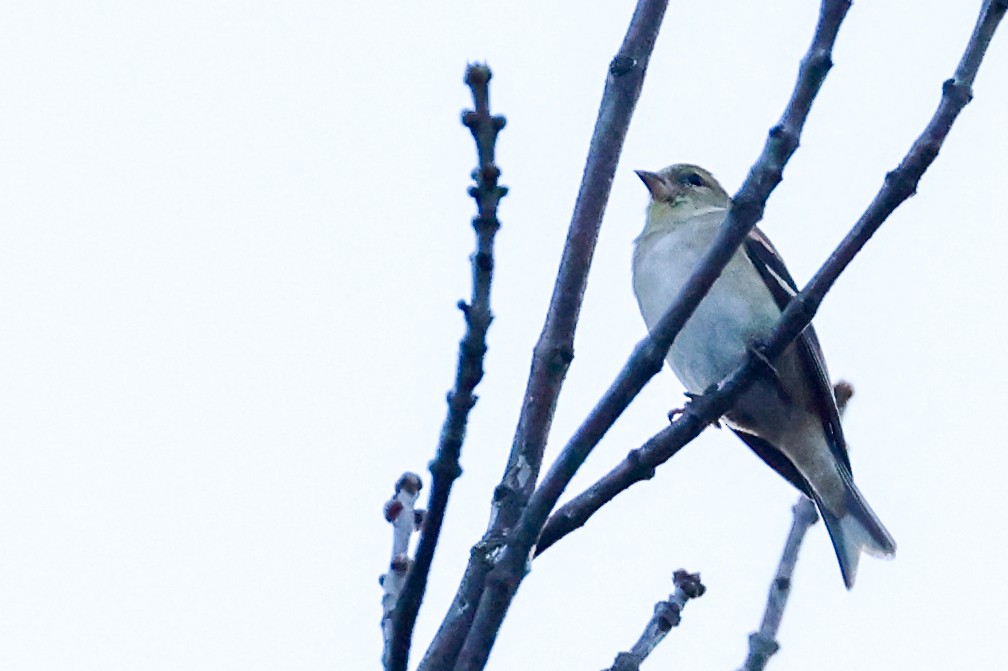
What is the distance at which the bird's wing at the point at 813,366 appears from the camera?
6473 mm

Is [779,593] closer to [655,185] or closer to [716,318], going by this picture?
[716,318]

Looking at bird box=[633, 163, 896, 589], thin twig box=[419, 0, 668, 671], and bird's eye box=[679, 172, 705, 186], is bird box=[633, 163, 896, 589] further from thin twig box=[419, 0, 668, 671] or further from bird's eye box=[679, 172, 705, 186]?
thin twig box=[419, 0, 668, 671]

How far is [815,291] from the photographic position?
3010 millimetres

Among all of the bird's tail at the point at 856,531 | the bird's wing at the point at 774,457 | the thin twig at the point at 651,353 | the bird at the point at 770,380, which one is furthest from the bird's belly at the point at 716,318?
the thin twig at the point at 651,353

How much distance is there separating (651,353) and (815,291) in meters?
0.52

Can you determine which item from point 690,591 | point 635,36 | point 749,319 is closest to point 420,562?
point 690,591

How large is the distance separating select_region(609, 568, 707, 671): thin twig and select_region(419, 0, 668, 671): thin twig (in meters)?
0.53

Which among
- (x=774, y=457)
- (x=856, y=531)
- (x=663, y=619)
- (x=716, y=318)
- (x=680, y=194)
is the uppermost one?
(x=680, y=194)

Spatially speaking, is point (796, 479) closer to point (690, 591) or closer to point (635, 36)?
point (690, 591)

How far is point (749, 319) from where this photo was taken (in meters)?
6.33

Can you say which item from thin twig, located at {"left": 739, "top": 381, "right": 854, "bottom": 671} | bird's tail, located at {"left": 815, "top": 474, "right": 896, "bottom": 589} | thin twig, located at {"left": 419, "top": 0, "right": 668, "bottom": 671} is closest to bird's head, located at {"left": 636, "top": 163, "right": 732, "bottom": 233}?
bird's tail, located at {"left": 815, "top": 474, "right": 896, "bottom": 589}

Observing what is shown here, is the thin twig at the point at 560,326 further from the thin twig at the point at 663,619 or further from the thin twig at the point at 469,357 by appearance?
the thin twig at the point at 663,619

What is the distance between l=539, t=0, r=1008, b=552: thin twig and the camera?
270cm

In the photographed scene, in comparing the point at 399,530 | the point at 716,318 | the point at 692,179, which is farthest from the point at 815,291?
the point at 692,179
